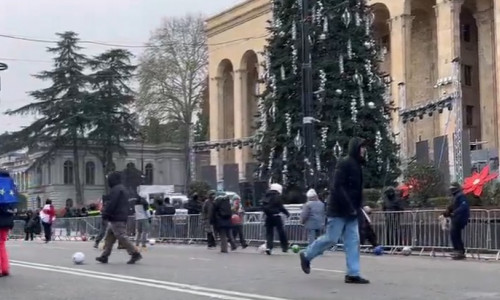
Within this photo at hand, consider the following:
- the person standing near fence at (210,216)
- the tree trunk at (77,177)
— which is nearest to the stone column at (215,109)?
the tree trunk at (77,177)

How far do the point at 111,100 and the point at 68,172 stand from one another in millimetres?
18224

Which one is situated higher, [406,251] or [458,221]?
[458,221]

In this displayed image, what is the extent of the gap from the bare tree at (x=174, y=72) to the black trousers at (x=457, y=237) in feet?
183

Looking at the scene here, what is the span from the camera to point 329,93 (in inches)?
1195

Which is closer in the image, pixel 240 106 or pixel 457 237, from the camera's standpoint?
pixel 457 237

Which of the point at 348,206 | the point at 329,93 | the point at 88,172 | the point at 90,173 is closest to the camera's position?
the point at 348,206

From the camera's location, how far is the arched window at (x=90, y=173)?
3536 inches

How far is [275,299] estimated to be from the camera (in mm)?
9695

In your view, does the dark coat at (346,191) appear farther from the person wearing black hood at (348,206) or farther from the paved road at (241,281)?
the paved road at (241,281)

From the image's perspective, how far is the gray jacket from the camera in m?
21.2

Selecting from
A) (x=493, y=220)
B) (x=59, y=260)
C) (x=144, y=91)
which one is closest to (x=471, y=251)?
(x=493, y=220)

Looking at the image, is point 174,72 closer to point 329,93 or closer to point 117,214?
point 329,93

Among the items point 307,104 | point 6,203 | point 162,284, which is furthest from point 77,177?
point 162,284

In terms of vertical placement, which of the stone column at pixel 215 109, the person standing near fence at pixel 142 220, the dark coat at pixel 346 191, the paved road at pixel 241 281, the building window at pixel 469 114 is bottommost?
the paved road at pixel 241 281
